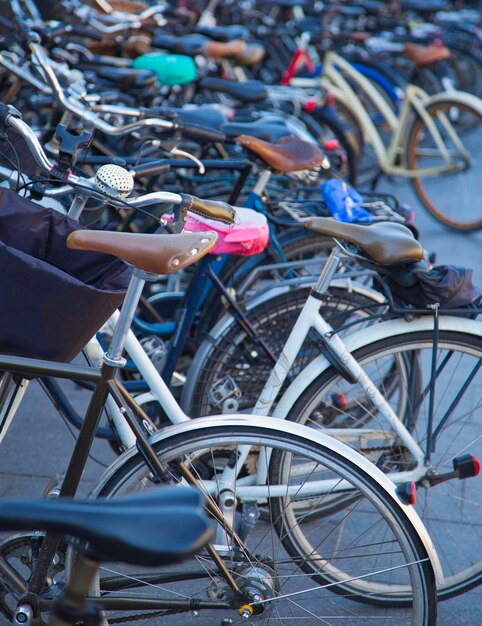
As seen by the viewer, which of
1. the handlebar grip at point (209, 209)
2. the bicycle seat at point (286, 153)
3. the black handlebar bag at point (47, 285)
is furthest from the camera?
the bicycle seat at point (286, 153)

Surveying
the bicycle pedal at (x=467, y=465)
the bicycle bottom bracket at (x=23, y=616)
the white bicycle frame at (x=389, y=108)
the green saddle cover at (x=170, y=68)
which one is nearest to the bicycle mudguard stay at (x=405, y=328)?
the bicycle pedal at (x=467, y=465)

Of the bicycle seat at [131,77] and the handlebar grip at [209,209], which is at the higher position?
the bicycle seat at [131,77]

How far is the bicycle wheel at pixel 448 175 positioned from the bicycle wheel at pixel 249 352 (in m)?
3.44

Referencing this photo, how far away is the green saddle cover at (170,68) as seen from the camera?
4.43m

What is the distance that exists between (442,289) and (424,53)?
16.7 ft

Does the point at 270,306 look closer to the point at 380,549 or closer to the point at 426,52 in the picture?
the point at 380,549

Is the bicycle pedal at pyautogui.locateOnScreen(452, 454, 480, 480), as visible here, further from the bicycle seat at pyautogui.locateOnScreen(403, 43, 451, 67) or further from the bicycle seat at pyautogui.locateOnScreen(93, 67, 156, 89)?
the bicycle seat at pyautogui.locateOnScreen(403, 43, 451, 67)

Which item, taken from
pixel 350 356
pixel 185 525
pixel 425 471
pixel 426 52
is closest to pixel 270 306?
pixel 350 356

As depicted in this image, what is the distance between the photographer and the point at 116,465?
2027mm

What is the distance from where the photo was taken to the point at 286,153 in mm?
3072

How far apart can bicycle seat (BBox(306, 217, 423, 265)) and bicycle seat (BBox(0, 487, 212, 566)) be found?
1.32 meters

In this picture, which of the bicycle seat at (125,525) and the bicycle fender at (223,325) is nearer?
the bicycle seat at (125,525)

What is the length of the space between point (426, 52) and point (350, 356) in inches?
203

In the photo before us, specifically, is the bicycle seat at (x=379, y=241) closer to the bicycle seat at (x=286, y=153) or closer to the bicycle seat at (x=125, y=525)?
the bicycle seat at (x=286, y=153)
